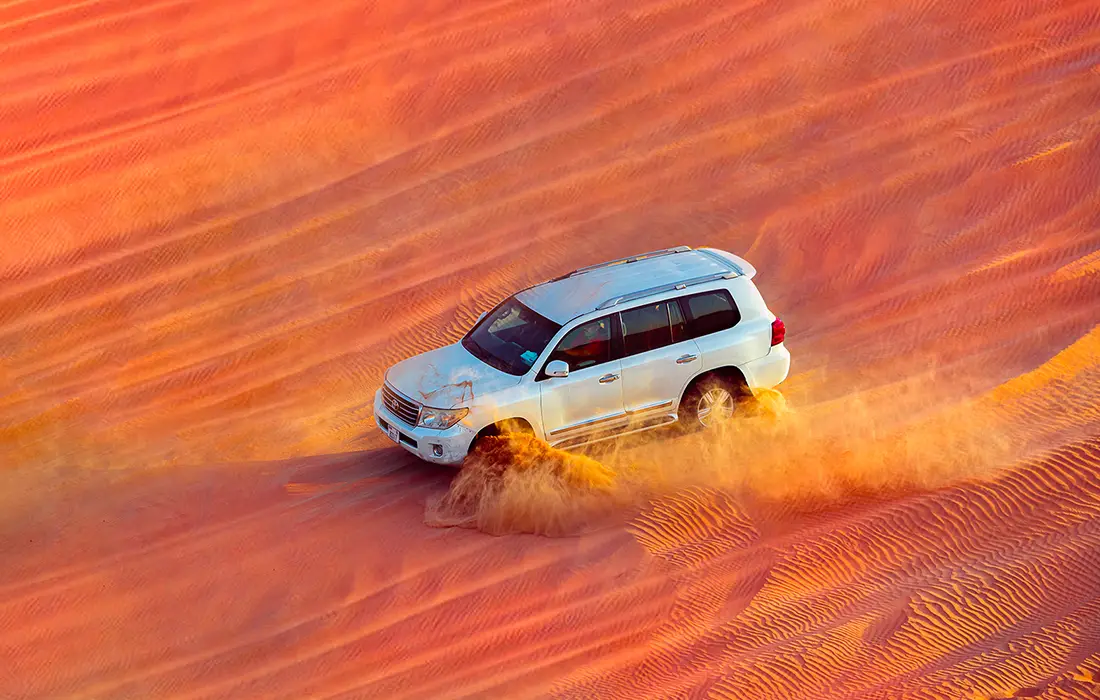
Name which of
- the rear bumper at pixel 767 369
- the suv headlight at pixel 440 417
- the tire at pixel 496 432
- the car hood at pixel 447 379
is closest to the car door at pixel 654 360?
the rear bumper at pixel 767 369

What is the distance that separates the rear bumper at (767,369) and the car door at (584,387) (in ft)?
4.88

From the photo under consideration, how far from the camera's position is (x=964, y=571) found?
34.9 feet

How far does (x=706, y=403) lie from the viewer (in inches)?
497

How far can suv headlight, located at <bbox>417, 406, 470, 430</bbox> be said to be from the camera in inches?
458

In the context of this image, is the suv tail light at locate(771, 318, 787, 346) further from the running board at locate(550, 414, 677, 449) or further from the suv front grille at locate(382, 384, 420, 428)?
the suv front grille at locate(382, 384, 420, 428)

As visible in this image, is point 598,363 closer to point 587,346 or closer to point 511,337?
point 587,346

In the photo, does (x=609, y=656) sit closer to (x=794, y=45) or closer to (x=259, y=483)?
(x=259, y=483)

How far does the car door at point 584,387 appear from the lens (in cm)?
1190

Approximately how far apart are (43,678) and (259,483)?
3.56 meters

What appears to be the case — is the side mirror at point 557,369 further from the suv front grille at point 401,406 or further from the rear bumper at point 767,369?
the rear bumper at point 767,369

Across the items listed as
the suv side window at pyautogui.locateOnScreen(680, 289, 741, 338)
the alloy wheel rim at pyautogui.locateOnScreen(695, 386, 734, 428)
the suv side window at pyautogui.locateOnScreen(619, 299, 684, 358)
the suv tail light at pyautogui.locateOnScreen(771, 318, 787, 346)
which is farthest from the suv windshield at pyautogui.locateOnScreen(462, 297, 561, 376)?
the suv tail light at pyautogui.locateOnScreen(771, 318, 787, 346)

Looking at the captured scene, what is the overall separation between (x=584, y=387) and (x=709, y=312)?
64.4 inches

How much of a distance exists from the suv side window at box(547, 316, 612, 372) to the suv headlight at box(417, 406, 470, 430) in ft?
3.40

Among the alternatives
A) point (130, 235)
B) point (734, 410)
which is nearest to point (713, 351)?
point (734, 410)
